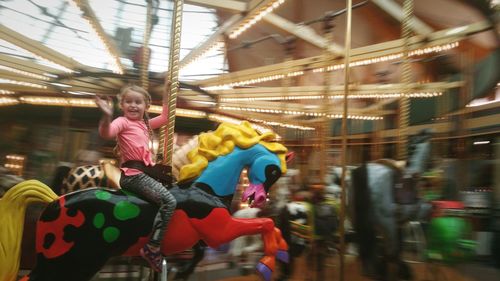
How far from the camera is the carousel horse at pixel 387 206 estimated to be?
2262 millimetres

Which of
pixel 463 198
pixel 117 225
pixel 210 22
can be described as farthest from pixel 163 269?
pixel 463 198

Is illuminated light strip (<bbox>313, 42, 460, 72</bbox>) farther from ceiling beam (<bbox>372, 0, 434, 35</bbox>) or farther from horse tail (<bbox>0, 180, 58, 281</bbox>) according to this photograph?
horse tail (<bbox>0, 180, 58, 281</bbox>)

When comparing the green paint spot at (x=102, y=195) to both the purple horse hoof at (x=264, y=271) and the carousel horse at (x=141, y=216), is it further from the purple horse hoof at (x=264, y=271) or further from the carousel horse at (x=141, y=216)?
the purple horse hoof at (x=264, y=271)

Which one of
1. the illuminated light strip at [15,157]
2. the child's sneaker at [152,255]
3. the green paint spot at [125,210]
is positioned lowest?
the child's sneaker at [152,255]

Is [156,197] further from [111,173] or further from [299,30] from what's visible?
[299,30]

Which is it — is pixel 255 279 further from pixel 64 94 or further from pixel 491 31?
pixel 491 31

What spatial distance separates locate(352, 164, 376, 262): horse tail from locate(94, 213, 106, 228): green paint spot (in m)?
1.60

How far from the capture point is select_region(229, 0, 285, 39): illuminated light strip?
2.46m

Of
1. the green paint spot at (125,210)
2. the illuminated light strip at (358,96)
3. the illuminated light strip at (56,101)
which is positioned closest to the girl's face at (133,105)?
the illuminated light strip at (56,101)

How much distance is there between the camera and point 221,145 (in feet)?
5.39

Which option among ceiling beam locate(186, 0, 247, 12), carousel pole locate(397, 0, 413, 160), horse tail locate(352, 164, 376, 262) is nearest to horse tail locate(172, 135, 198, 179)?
ceiling beam locate(186, 0, 247, 12)

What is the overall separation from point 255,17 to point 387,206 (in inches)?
60.3

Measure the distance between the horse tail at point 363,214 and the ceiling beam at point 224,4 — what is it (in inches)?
51.5

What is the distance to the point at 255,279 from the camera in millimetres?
2111
